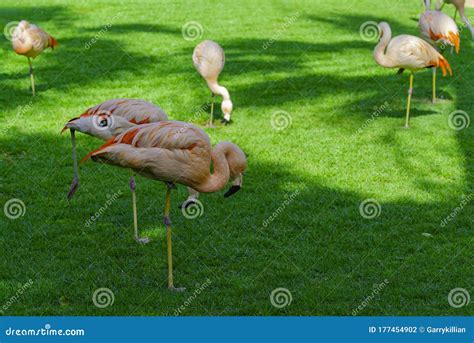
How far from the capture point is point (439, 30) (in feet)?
38.8

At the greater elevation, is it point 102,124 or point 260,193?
point 102,124

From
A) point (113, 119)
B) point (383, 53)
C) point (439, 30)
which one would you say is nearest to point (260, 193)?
point (113, 119)

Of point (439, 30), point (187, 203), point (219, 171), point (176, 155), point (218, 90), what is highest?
point (176, 155)

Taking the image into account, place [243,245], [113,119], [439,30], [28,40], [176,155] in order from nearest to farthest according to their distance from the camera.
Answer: [176,155], [113,119], [243,245], [28,40], [439,30]

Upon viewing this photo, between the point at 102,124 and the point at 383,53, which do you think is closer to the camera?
the point at 102,124

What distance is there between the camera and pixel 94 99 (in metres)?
11.7

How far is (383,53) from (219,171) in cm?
535

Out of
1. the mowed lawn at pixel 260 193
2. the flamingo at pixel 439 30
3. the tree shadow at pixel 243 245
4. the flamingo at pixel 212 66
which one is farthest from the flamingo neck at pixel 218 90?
the flamingo at pixel 439 30

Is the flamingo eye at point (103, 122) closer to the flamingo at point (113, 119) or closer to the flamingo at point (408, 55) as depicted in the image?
the flamingo at point (113, 119)

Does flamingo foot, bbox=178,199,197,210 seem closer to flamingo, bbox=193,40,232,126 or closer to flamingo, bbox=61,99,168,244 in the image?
flamingo, bbox=61,99,168,244

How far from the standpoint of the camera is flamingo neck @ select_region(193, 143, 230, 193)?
594 cm

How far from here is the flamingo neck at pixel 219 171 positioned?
5.94 m

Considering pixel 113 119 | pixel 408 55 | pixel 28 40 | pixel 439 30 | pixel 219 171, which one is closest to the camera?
pixel 219 171

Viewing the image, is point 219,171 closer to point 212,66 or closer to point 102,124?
point 102,124
